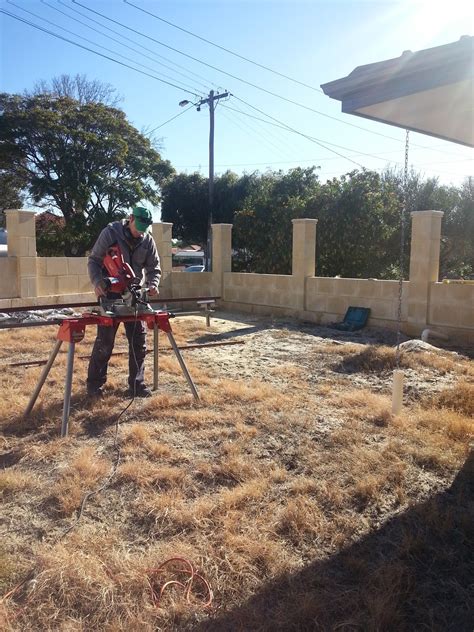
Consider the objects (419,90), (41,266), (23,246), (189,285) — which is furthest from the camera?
(189,285)

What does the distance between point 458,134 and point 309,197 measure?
12.5 meters

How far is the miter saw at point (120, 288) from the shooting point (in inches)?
181

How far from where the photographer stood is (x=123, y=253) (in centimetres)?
505

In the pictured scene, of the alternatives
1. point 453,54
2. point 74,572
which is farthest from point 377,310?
point 74,572

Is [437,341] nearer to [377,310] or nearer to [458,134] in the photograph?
[377,310]

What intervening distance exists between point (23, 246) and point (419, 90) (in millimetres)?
9845

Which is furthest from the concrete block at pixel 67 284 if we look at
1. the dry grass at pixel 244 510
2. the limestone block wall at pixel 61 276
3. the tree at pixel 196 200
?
the tree at pixel 196 200

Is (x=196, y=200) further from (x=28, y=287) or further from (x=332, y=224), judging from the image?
(x=28, y=287)

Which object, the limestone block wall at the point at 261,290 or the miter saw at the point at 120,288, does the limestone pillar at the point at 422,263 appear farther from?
the miter saw at the point at 120,288

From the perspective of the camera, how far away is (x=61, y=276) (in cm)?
1241

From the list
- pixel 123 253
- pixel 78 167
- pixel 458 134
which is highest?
pixel 78 167

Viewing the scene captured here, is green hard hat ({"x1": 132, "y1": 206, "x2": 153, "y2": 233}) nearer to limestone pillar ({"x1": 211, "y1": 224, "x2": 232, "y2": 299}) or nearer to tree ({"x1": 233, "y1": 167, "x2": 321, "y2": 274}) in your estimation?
limestone pillar ({"x1": 211, "y1": 224, "x2": 232, "y2": 299})

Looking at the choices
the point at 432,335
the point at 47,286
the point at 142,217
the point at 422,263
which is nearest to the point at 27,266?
the point at 47,286

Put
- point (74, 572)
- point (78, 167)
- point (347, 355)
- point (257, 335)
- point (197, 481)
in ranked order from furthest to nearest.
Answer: point (78, 167)
point (257, 335)
point (347, 355)
point (197, 481)
point (74, 572)
